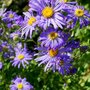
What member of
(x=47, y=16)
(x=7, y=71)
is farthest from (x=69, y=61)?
(x=7, y=71)

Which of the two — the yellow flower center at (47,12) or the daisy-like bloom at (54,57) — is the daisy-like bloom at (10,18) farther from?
the yellow flower center at (47,12)

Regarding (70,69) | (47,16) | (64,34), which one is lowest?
(70,69)

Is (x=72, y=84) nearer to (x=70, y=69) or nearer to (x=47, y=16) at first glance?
(x=70, y=69)

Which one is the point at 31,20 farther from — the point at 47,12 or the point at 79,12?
the point at 79,12

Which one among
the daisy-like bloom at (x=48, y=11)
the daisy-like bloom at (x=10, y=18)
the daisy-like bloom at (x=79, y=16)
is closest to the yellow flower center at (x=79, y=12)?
the daisy-like bloom at (x=79, y=16)

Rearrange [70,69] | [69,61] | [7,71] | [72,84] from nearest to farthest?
[69,61]
[70,69]
[72,84]
[7,71]

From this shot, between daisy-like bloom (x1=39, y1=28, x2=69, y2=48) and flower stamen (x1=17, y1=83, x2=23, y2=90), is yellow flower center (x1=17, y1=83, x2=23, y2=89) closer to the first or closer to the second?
flower stamen (x1=17, y1=83, x2=23, y2=90)
